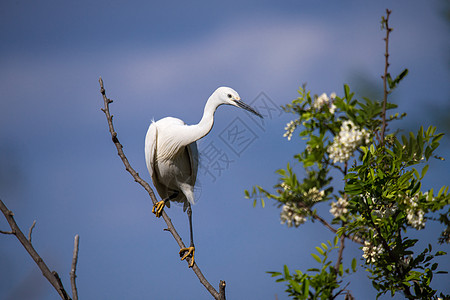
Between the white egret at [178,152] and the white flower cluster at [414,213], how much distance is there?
0.92m

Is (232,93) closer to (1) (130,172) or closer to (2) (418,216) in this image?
(1) (130,172)

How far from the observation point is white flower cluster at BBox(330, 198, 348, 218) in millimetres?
1904

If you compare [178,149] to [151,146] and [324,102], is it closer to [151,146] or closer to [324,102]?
[151,146]

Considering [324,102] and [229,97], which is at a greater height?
[229,97]

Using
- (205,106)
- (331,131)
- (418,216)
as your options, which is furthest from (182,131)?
(418,216)

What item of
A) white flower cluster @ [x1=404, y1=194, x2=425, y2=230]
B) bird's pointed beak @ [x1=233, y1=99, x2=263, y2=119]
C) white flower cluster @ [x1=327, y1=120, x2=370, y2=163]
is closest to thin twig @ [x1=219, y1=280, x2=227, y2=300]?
white flower cluster @ [x1=327, y1=120, x2=370, y2=163]

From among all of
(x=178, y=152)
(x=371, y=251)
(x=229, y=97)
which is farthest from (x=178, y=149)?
(x=371, y=251)

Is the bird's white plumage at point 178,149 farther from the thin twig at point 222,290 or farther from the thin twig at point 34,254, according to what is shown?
the thin twig at point 34,254

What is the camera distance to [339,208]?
6.44 feet

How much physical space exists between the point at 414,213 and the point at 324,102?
685mm

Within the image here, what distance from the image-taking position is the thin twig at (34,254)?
3.88ft

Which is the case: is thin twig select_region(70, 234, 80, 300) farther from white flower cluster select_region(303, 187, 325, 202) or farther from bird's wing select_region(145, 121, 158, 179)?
bird's wing select_region(145, 121, 158, 179)

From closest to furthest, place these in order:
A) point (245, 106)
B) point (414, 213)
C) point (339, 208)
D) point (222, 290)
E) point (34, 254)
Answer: point (34, 254), point (222, 290), point (414, 213), point (339, 208), point (245, 106)

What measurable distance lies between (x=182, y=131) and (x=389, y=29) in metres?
1.36
